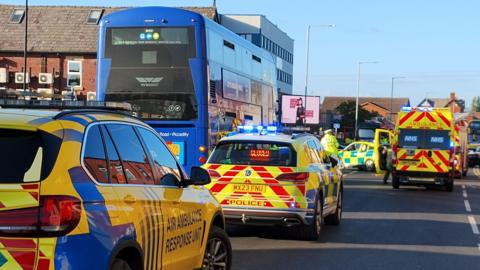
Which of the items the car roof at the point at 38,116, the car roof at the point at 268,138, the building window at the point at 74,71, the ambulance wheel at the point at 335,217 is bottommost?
the ambulance wheel at the point at 335,217

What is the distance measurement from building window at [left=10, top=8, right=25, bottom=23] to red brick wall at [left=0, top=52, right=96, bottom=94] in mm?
2744

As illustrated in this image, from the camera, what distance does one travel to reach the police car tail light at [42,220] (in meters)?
3.51

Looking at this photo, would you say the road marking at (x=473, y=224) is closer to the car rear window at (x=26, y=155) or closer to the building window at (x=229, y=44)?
the building window at (x=229, y=44)

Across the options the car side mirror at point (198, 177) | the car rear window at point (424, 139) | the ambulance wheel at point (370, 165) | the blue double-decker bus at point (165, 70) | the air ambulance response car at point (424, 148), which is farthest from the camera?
the ambulance wheel at point (370, 165)

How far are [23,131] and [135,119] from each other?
1336 mm

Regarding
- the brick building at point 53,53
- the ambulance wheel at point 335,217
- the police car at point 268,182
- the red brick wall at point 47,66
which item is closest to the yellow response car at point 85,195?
the police car at point 268,182

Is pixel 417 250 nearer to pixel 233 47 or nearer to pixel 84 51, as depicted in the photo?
pixel 233 47

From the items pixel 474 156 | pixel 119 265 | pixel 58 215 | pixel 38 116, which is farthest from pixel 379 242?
pixel 474 156

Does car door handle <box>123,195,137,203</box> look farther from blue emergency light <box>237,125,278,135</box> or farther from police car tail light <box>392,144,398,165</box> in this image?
police car tail light <box>392,144,398,165</box>

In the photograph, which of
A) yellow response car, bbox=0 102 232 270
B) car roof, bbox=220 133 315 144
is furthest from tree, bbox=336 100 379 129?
yellow response car, bbox=0 102 232 270

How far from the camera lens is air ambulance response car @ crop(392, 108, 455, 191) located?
21062mm

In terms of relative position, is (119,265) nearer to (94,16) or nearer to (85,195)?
(85,195)

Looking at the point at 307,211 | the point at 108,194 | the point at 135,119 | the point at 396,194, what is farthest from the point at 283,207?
the point at 396,194

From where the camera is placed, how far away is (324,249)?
9.29m
